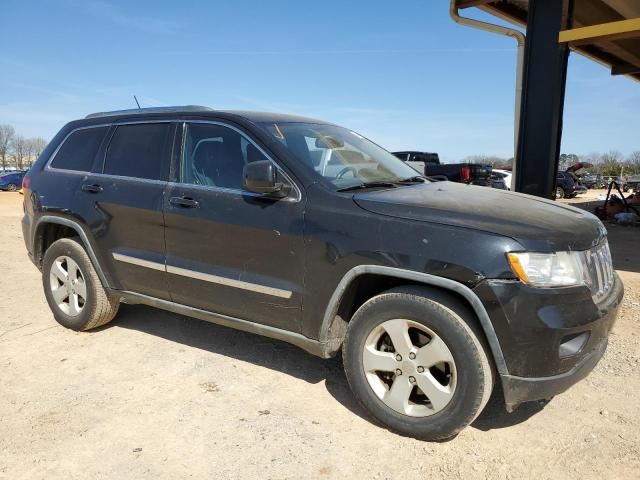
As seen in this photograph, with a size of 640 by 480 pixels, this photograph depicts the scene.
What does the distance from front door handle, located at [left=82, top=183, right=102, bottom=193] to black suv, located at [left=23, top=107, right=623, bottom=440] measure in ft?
0.04

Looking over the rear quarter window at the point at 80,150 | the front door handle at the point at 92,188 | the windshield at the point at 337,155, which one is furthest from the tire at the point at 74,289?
the windshield at the point at 337,155

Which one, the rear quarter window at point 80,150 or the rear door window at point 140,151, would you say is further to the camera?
the rear quarter window at point 80,150

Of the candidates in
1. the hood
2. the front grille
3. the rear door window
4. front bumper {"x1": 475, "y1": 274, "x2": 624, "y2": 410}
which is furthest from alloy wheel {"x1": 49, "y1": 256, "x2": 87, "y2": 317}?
the front grille

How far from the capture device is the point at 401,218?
110 inches

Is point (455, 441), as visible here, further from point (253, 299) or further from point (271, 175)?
point (271, 175)

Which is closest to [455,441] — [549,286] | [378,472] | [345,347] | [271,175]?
[378,472]

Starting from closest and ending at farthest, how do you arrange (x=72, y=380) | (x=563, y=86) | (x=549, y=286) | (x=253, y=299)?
(x=549, y=286) < (x=253, y=299) < (x=72, y=380) < (x=563, y=86)

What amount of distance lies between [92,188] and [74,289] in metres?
0.92

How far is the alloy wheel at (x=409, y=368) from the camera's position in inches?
107

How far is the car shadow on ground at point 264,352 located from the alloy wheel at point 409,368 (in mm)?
299

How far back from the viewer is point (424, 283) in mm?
2748

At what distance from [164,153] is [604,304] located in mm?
3100

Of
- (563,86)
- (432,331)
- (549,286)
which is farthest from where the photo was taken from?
(563,86)

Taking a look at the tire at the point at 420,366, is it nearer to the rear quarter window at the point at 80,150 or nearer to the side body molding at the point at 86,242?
the side body molding at the point at 86,242
